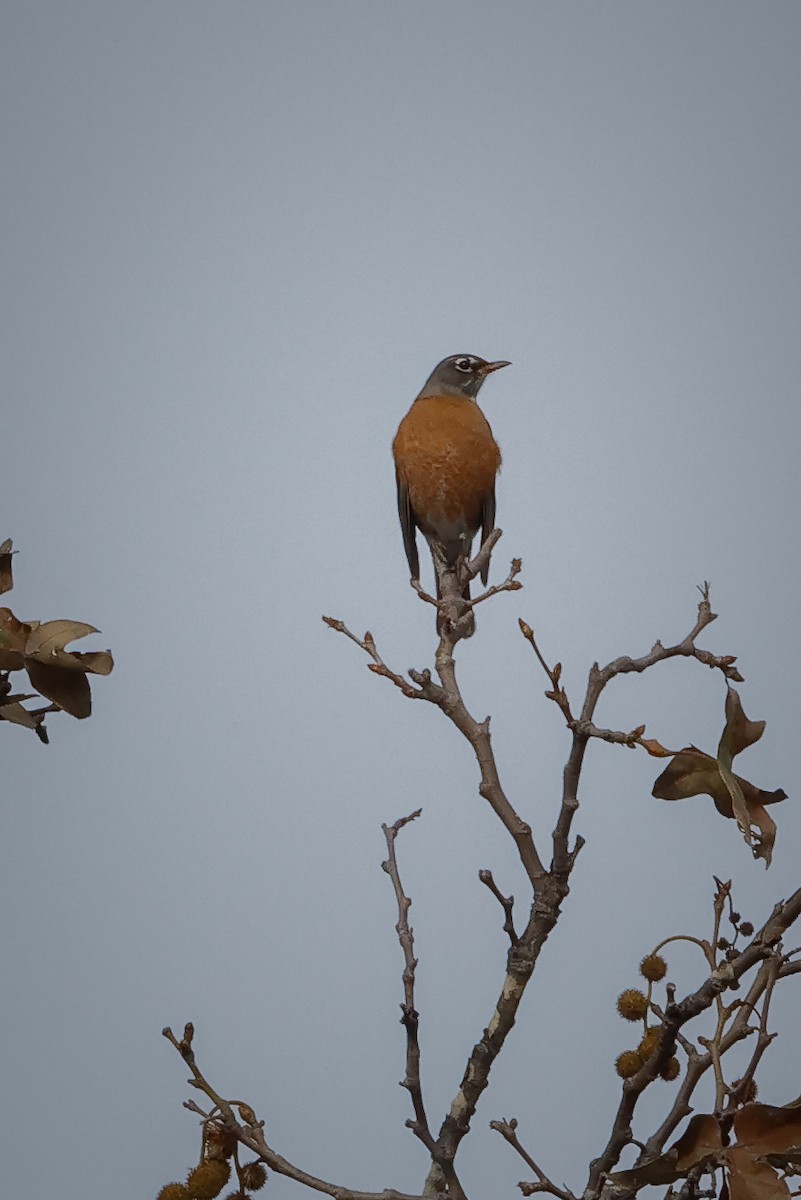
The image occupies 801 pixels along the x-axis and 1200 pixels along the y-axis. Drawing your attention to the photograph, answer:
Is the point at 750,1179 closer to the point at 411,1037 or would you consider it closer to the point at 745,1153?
the point at 745,1153

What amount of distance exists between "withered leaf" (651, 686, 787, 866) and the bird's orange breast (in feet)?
12.4

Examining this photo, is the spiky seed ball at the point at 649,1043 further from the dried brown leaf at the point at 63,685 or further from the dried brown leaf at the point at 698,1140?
the dried brown leaf at the point at 63,685

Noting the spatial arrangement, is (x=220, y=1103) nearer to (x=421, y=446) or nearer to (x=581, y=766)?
(x=581, y=766)

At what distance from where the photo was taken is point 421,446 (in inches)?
222

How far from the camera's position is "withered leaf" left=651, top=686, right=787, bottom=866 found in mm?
1885

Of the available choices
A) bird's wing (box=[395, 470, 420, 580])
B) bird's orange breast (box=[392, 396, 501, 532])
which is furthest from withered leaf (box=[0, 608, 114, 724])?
bird's wing (box=[395, 470, 420, 580])

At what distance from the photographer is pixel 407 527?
6102 mm

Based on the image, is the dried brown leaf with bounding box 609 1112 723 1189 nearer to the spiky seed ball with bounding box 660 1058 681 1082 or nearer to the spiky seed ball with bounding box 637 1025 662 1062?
the spiky seed ball with bounding box 660 1058 681 1082

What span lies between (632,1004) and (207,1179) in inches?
34.0

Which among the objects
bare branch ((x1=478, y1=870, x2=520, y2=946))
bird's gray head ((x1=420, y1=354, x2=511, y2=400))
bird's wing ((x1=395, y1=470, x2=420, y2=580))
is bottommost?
bare branch ((x1=478, y1=870, x2=520, y2=946))

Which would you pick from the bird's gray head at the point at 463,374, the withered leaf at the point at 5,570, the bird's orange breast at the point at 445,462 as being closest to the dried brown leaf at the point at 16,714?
the withered leaf at the point at 5,570

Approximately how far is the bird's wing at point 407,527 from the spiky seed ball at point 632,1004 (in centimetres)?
365

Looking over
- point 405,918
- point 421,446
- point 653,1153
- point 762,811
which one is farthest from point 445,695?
point 421,446

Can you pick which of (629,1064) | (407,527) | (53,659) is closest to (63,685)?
(53,659)
